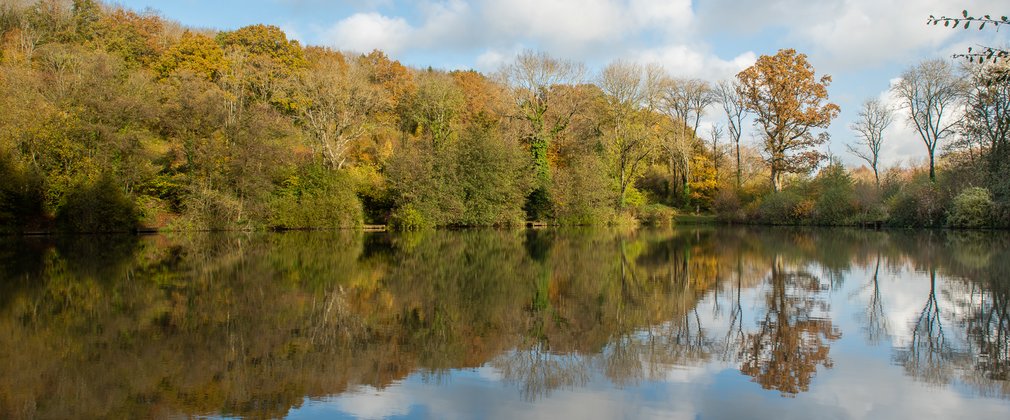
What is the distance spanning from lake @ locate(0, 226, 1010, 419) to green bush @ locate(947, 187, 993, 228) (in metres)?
22.0

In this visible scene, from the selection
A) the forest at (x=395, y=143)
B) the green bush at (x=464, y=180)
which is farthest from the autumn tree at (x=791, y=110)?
the green bush at (x=464, y=180)

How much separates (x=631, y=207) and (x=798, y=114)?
12.6 meters

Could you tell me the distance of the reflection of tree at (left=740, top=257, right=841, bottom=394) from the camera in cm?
638

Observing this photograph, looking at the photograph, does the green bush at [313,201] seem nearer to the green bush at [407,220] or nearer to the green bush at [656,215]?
the green bush at [407,220]

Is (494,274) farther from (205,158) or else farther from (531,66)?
(531,66)

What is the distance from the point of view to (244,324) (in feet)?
28.2

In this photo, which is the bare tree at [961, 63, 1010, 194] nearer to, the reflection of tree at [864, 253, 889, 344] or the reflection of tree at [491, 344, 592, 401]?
the reflection of tree at [864, 253, 889, 344]

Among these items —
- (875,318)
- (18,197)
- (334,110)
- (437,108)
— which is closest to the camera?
(875,318)

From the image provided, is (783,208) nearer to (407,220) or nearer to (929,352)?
(407,220)

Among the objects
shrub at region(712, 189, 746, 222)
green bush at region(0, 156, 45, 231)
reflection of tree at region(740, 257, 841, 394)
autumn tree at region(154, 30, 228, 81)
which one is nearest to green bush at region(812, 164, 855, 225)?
shrub at region(712, 189, 746, 222)

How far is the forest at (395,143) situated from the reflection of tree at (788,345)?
1106 inches

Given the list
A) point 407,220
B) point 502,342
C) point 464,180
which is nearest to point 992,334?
point 502,342

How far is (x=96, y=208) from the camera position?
30.1 metres

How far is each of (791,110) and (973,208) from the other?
1259 centimetres
